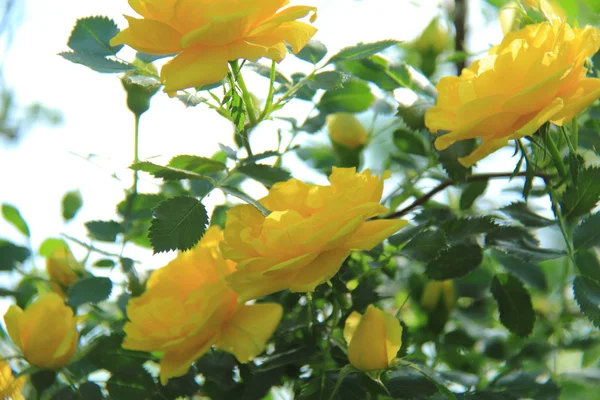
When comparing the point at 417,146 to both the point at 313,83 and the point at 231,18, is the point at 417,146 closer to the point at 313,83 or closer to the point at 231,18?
the point at 313,83

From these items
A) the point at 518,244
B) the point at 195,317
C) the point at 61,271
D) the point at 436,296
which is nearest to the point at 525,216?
the point at 518,244

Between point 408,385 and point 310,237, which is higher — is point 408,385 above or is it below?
below

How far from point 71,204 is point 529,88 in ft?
1.51

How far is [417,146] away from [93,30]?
27 centimetres

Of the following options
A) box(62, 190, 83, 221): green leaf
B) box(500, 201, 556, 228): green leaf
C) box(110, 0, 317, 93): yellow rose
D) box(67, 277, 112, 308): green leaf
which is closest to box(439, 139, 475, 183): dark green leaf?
box(500, 201, 556, 228): green leaf

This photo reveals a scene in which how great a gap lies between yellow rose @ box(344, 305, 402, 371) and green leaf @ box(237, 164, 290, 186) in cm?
10

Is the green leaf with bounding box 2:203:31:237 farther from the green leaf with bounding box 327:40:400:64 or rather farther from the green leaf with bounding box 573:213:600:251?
the green leaf with bounding box 573:213:600:251

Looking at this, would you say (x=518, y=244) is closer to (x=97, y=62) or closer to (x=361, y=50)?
(x=361, y=50)

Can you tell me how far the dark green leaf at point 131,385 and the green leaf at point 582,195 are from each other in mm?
310

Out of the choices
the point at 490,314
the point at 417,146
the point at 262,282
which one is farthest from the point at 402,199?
the point at 262,282

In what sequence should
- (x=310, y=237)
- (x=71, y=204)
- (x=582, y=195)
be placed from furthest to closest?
(x=71, y=204) → (x=582, y=195) → (x=310, y=237)

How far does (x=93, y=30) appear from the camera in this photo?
444 mm

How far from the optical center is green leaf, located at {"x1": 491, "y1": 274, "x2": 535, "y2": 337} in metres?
0.45

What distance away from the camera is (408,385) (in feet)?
1.32
